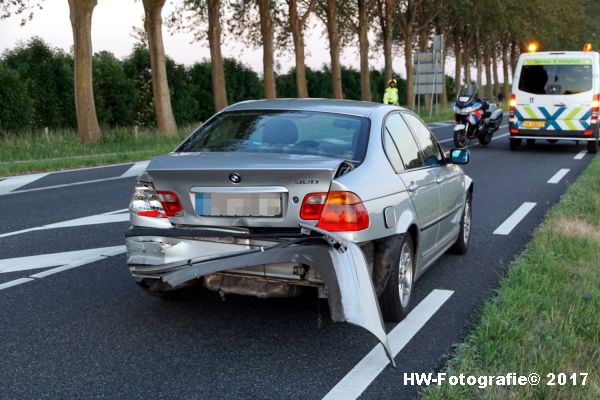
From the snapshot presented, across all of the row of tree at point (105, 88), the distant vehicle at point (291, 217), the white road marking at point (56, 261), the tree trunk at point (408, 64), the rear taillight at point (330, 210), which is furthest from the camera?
the tree trunk at point (408, 64)

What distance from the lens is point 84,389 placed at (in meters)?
3.78

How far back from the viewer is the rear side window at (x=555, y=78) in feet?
57.4

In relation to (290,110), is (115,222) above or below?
below

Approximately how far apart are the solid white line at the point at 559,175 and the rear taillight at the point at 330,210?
9.41 metres

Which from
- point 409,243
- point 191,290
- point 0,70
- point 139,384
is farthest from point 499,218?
point 0,70

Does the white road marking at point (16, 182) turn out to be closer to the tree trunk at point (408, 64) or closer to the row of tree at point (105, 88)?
the row of tree at point (105, 88)

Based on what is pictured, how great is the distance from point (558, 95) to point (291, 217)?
15.0 metres

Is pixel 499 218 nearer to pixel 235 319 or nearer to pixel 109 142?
pixel 235 319

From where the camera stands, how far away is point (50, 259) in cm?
665

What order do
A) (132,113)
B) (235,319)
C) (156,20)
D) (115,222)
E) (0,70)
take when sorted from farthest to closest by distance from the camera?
(132,113)
(0,70)
(156,20)
(115,222)
(235,319)

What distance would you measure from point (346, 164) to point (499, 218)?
502 centimetres

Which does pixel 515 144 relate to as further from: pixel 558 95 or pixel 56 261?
pixel 56 261

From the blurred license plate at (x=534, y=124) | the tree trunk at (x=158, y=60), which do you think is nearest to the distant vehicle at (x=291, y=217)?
the blurred license plate at (x=534, y=124)

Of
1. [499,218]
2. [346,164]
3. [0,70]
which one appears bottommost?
[499,218]
